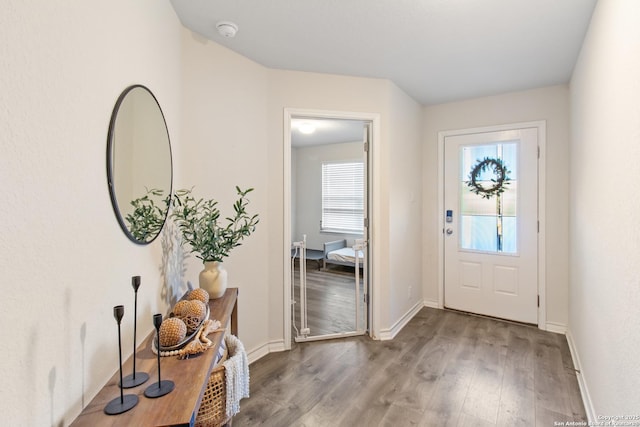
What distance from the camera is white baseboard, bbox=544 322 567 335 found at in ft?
10.2

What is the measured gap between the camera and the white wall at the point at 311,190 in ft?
20.5

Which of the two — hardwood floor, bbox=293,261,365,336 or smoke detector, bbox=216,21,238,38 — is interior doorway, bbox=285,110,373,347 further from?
smoke detector, bbox=216,21,238,38

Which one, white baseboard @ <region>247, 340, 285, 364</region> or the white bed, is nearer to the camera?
white baseboard @ <region>247, 340, 285, 364</region>

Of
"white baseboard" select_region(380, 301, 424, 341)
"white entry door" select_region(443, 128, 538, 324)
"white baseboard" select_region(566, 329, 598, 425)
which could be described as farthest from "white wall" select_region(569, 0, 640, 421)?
"white baseboard" select_region(380, 301, 424, 341)

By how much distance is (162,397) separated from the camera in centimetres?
101

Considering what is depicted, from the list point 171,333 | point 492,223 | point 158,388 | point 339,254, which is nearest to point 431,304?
point 492,223

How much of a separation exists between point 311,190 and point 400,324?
12.4 ft

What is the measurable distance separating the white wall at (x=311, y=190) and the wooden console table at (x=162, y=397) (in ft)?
16.3

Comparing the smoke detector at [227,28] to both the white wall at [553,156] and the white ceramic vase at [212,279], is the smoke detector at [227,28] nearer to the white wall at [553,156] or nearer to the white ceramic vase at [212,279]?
the white ceramic vase at [212,279]

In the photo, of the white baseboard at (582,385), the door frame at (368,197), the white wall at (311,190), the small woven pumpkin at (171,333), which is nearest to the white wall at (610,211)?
the white baseboard at (582,385)

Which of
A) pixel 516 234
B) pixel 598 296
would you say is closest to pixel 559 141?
pixel 516 234

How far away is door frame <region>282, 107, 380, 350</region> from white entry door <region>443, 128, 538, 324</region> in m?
1.19

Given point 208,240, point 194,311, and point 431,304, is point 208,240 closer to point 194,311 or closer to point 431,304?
point 194,311

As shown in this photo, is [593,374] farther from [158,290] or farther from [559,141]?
[158,290]
